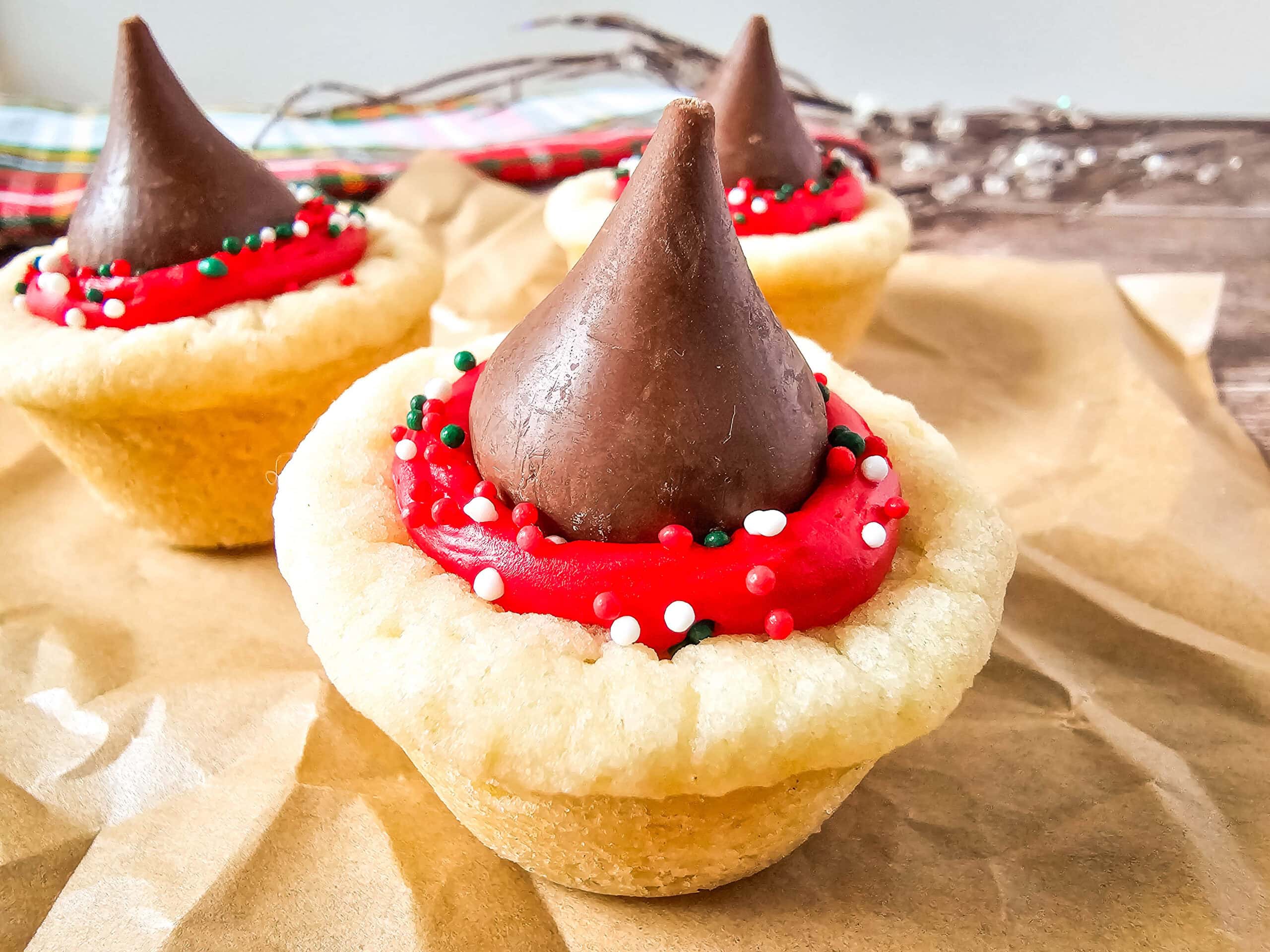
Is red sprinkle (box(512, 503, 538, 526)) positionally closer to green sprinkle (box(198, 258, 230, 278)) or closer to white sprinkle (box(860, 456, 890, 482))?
white sprinkle (box(860, 456, 890, 482))

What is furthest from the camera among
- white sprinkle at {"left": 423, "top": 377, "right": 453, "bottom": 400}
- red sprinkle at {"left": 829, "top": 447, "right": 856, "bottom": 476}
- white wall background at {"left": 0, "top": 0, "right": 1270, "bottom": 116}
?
white wall background at {"left": 0, "top": 0, "right": 1270, "bottom": 116}

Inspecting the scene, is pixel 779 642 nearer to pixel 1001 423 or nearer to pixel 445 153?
pixel 1001 423

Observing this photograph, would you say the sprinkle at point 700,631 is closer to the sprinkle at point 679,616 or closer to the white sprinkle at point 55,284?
the sprinkle at point 679,616

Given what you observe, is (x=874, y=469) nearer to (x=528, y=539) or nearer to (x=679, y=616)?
(x=679, y=616)

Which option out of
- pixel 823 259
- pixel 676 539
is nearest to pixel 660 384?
pixel 676 539

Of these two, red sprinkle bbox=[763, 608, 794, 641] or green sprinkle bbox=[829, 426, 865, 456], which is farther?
green sprinkle bbox=[829, 426, 865, 456]

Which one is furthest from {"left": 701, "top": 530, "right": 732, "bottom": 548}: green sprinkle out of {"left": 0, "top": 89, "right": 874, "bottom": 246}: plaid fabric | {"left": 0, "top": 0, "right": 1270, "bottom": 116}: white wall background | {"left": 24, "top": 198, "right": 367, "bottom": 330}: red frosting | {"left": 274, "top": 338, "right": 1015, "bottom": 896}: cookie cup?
{"left": 0, "top": 0, "right": 1270, "bottom": 116}: white wall background
